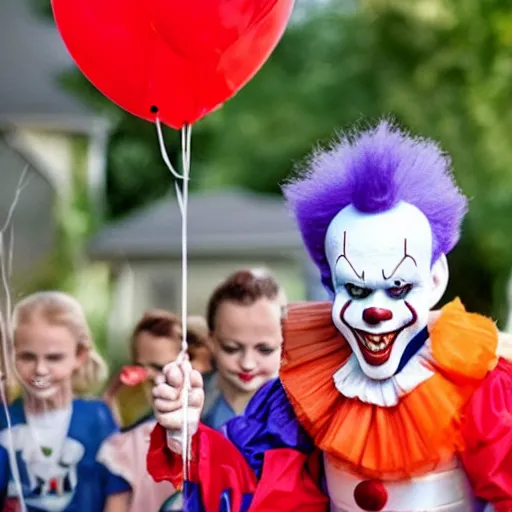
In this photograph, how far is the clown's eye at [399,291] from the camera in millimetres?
2227

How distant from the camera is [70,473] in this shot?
2961 millimetres

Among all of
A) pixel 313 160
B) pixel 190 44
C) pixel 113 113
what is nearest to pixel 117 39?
pixel 190 44

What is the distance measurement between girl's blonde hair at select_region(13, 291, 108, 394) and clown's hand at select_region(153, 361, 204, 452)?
0.72 metres

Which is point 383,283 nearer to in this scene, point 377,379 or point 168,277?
point 377,379

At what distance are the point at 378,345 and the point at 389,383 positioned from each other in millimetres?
87

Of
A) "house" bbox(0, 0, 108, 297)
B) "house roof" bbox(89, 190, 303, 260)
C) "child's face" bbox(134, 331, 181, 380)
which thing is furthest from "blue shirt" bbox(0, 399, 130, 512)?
"house" bbox(0, 0, 108, 297)

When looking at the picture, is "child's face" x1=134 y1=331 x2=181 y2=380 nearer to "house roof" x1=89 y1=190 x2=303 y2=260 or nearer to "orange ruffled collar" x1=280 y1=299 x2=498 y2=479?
"orange ruffled collar" x1=280 y1=299 x2=498 y2=479

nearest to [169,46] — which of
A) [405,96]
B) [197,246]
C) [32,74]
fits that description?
[197,246]

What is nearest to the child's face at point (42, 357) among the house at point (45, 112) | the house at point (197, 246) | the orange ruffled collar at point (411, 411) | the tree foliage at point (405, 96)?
the orange ruffled collar at point (411, 411)

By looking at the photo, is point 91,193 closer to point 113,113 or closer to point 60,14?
point 113,113

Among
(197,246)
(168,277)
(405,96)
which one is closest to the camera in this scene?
(197,246)

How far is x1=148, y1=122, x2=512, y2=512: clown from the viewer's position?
2.19m

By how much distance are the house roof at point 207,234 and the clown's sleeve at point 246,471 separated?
7538 millimetres

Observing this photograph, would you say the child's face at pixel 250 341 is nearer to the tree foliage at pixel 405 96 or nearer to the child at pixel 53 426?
the child at pixel 53 426
